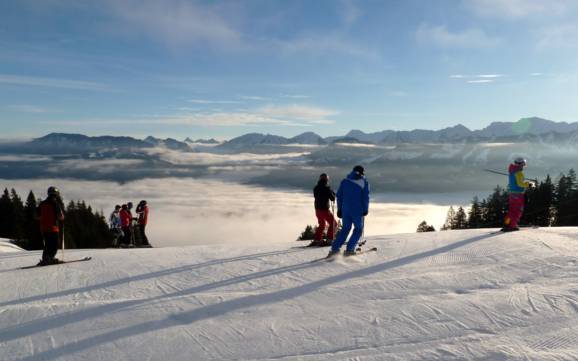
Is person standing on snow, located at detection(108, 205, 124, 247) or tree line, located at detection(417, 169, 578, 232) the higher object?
person standing on snow, located at detection(108, 205, 124, 247)

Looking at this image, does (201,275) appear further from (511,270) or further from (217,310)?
(511,270)

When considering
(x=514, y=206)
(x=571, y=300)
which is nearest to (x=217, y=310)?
(x=571, y=300)

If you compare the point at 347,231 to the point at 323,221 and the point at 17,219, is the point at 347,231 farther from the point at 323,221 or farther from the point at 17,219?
the point at 17,219

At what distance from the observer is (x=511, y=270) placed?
24.8ft

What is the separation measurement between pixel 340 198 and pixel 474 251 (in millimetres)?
3086

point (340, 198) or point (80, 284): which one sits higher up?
point (340, 198)

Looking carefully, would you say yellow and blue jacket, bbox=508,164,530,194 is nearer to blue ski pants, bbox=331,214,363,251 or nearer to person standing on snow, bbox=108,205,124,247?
blue ski pants, bbox=331,214,363,251

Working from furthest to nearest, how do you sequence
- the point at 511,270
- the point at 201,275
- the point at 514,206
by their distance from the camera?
Answer: the point at 514,206 → the point at 201,275 → the point at 511,270

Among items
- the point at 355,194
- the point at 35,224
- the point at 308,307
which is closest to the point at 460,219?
the point at 35,224

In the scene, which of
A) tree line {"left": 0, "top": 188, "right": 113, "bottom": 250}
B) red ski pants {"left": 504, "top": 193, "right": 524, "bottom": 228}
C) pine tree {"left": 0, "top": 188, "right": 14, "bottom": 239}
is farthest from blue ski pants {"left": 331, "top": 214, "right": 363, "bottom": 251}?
pine tree {"left": 0, "top": 188, "right": 14, "bottom": 239}

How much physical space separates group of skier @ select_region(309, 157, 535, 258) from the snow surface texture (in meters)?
0.64

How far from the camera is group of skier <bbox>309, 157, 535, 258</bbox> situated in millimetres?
9156

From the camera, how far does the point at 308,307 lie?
6.16 metres

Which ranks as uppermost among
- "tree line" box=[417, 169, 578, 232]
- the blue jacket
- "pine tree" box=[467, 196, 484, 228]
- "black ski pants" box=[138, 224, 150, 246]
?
the blue jacket
